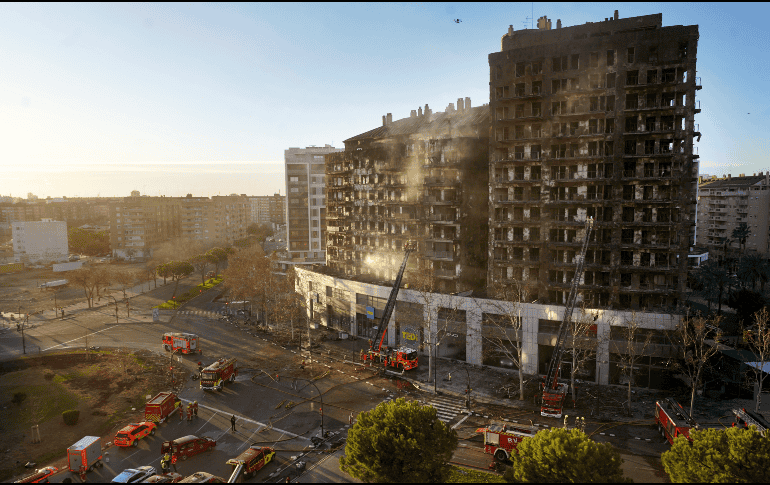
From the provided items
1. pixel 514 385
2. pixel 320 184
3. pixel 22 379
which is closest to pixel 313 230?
pixel 320 184

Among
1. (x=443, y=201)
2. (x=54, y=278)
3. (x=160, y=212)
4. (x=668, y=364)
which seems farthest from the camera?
(x=160, y=212)

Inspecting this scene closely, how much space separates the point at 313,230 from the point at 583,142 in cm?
7591

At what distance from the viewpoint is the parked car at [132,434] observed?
36.3 m

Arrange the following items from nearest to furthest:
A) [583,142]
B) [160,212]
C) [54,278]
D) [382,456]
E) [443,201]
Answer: [382,456] → [583,142] → [443,201] → [54,278] → [160,212]

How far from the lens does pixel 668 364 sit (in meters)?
46.0

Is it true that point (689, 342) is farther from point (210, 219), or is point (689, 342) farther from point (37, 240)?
point (37, 240)

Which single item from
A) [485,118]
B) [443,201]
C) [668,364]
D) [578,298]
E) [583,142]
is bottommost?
[668,364]

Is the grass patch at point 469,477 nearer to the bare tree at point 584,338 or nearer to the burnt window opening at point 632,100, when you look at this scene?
the bare tree at point 584,338

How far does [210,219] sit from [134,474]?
157 m

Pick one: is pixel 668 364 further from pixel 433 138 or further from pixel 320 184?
pixel 320 184

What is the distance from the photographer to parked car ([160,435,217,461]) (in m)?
33.9

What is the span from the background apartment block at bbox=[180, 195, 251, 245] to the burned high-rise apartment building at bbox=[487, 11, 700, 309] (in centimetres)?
14192

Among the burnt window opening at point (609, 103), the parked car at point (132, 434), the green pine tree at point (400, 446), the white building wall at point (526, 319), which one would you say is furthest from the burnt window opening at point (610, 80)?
the parked car at point (132, 434)

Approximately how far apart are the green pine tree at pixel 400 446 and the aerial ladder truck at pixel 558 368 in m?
17.8
